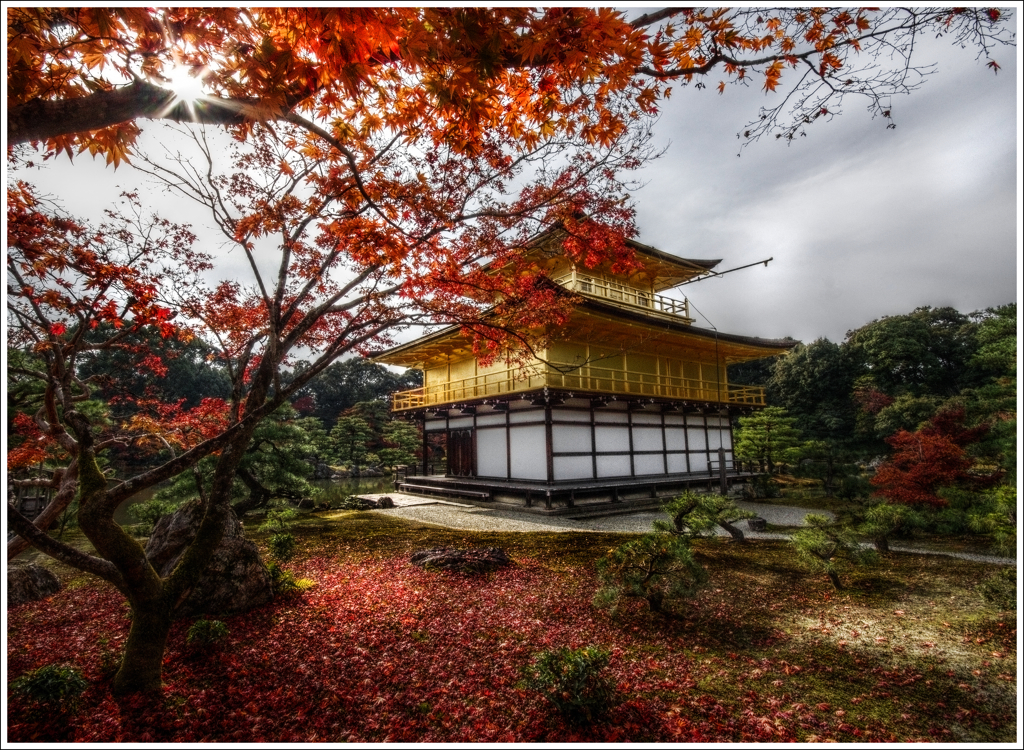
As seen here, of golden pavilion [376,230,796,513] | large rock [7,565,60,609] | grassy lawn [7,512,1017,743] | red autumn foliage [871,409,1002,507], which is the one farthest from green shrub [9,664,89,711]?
red autumn foliage [871,409,1002,507]

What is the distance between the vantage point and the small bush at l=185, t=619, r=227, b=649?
338cm

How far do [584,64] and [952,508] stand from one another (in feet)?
31.7

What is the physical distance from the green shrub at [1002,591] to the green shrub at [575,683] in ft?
12.1

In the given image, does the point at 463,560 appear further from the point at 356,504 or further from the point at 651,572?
the point at 356,504

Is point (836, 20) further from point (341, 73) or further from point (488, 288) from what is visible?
point (488, 288)

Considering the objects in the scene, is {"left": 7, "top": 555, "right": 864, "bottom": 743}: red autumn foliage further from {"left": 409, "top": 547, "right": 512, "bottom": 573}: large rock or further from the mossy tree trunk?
{"left": 409, "top": 547, "right": 512, "bottom": 573}: large rock

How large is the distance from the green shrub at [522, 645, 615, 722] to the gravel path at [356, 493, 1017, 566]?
6.19 metres

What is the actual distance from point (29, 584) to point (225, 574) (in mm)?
2899

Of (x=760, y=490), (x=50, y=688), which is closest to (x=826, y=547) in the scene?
(x=50, y=688)

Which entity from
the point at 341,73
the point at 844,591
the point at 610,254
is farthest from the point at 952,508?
the point at 341,73

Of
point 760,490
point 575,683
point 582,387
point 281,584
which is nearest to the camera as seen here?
point 575,683

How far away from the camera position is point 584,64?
2523 millimetres

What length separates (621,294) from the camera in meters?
16.0

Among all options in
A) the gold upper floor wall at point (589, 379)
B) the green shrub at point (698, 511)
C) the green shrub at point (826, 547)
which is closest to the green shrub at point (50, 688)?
the green shrub at point (698, 511)
